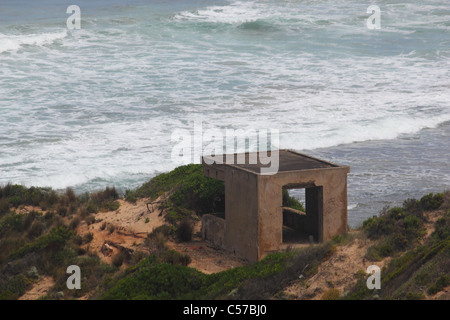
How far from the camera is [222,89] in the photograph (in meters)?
31.5

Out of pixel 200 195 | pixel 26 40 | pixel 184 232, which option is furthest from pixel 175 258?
pixel 26 40

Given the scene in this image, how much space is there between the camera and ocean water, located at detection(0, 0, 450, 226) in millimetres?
21172

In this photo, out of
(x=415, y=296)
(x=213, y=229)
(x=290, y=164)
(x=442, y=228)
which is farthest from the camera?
(x=213, y=229)

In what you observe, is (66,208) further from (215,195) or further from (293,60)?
(293,60)

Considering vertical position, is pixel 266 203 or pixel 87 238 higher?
pixel 266 203

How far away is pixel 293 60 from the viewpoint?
38.2 meters

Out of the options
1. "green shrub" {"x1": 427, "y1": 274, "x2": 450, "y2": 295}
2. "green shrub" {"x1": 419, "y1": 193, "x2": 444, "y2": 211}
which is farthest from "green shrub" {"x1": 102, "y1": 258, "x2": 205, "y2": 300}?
"green shrub" {"x1": 419, "y1": 193, "x2": 444, "y2": 211}

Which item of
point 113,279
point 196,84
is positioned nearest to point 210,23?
point 196,84

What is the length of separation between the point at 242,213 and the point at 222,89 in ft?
65.7

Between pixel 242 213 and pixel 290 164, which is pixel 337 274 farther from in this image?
pixel 290 164

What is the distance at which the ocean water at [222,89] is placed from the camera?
2117cm

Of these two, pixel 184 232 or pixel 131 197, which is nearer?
pixel 184 232

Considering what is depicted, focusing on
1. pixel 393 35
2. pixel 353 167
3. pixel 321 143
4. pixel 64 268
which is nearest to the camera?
pixel 64 268

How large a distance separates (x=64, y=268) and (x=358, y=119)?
1679 cm
